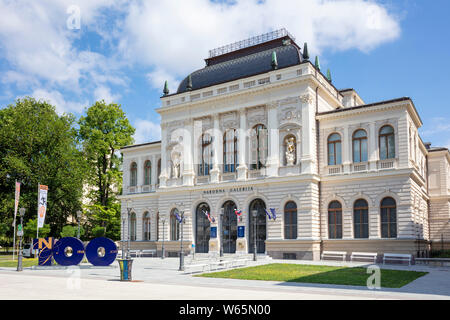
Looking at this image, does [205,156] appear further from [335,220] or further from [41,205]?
[41,205]

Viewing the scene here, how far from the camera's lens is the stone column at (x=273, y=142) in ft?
→ 128

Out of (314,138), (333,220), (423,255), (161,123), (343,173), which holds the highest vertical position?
(161,123)

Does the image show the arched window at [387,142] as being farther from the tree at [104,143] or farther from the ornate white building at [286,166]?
the tree at [104,143]

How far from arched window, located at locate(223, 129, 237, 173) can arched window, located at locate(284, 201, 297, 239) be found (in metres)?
6.62

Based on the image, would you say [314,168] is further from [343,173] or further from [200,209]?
[200,209]

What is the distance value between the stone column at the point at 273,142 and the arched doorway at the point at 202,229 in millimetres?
7840

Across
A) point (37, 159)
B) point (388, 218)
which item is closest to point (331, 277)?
point (388, 218)

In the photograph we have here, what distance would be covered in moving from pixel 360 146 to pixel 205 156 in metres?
14.5

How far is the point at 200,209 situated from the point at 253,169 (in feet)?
22.4

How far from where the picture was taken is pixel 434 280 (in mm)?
21156

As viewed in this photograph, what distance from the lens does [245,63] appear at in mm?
43625

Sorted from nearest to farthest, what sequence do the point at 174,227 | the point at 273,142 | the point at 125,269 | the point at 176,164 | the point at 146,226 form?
1. the point at 125,269
2. the point at 273,142
3. the point at 174,227
4. the point at 176,164
5. the point at 146,226

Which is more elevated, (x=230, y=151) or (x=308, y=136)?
(x=308, y=136)
